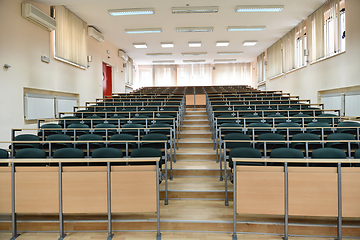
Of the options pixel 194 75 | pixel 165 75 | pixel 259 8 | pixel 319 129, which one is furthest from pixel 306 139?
pixel 165 75

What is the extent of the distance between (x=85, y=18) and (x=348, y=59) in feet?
26.0

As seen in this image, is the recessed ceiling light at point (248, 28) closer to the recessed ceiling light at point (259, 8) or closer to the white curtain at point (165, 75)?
the recessed ceiling light at point (259, 8)

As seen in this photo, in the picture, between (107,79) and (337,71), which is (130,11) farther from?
(337,71)

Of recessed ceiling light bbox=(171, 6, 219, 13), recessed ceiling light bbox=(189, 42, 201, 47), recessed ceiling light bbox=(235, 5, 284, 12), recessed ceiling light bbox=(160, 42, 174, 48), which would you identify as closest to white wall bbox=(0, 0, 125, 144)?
recessed ceiling light bbox=(171, 6, 219, 13)

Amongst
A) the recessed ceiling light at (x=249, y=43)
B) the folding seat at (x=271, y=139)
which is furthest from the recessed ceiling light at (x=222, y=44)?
the folding seat at (x=271, y=139)

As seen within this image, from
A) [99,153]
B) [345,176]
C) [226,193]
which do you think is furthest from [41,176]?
[345,176]

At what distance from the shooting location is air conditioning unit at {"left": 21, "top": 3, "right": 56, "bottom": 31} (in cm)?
543

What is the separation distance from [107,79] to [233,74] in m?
→ 8.75

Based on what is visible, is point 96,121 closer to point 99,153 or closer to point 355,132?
point 99,153

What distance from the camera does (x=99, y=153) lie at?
10.4ft

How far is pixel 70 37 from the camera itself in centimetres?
738

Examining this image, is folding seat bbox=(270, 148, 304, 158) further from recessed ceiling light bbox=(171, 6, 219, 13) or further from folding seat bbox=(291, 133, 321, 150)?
recessed ceiling light bbox=(171, 6, 219, 13)

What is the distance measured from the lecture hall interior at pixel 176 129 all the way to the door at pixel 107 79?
0.05m

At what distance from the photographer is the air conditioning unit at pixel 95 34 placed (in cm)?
860
